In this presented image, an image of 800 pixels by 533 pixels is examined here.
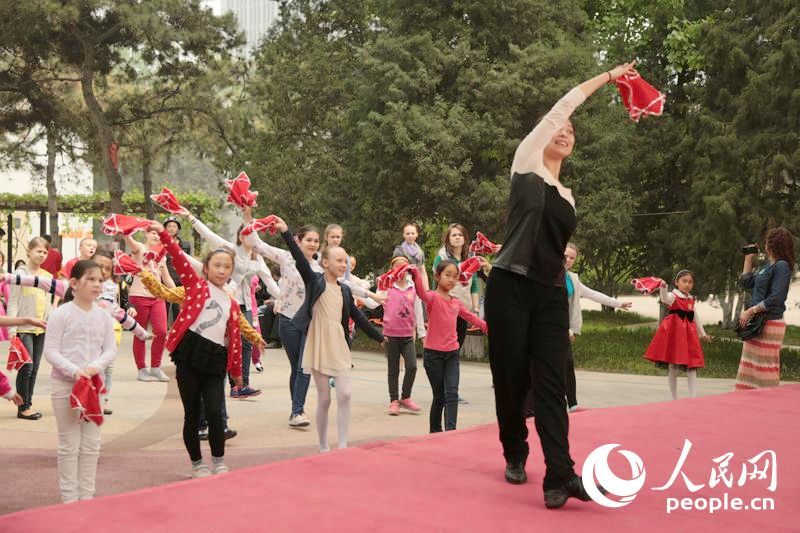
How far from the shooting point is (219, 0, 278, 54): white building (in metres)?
27.4

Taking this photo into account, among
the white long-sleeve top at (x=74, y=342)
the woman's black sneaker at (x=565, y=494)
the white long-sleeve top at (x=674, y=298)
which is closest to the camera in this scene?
the woman's black sneaker at (x=565, y=494)

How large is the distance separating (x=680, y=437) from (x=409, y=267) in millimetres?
2719

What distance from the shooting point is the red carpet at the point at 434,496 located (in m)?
4.22

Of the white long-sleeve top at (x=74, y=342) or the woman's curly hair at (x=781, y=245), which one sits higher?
the woman's curly hair at (x=781, y=245)

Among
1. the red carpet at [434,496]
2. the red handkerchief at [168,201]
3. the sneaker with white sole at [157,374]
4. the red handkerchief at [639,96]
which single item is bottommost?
the sneaker with white sole at [157,374]

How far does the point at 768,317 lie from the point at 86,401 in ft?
20.2

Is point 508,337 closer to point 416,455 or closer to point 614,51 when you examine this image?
point 416,455

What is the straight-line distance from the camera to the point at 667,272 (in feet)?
73.3

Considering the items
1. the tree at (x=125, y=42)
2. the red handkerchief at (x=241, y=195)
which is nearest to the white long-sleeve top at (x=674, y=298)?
the red handkerchief at (x=241, y=195)

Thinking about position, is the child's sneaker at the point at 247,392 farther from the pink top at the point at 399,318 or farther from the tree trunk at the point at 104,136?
the tree trunk at the point at 104,136

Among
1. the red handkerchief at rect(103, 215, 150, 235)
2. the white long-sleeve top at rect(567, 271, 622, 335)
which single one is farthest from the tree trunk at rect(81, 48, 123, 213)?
the red handkerchief at rect(103, 215, 150, 235)

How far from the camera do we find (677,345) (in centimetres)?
1116

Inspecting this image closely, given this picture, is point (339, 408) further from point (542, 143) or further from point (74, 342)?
point (542, 143)

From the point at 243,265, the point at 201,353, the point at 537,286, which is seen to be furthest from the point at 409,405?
the point at 537,286
